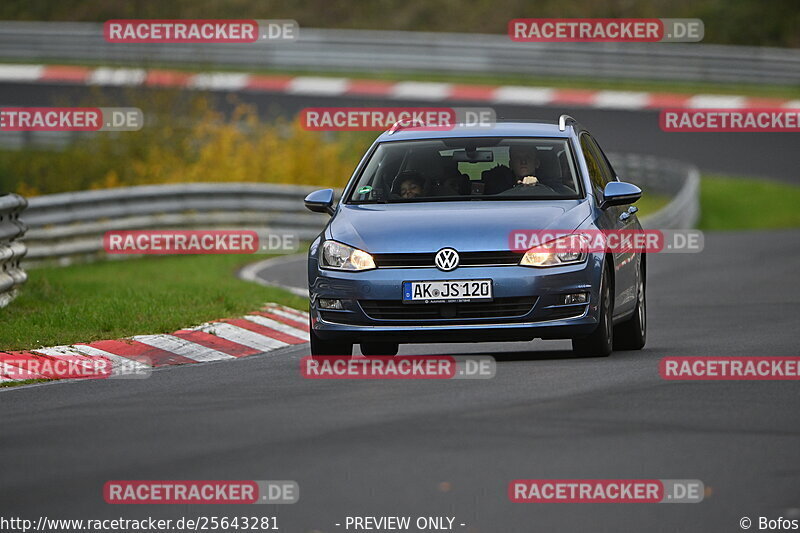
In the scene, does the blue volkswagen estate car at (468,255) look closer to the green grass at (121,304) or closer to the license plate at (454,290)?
the license plate at (454,290)

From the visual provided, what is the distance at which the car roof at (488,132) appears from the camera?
501 inches

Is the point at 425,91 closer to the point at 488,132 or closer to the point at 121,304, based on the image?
the point at 121,304

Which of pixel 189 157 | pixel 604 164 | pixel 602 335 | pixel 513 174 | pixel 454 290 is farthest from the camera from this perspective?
pixel 189 157

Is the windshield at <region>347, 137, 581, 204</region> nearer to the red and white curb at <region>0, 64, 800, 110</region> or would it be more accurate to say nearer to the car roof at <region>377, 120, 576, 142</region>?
the car roof at <region>377, 120, 576, 142</region>

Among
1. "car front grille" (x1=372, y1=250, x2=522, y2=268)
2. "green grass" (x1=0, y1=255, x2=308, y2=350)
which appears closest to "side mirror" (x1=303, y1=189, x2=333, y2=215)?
"car front grille" (x1=372, y1=250, x2=522, y2=268)

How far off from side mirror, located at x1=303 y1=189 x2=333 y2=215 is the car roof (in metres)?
0.70

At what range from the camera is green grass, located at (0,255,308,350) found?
13.8 metres

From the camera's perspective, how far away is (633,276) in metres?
12.8

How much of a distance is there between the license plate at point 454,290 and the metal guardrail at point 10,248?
510cm

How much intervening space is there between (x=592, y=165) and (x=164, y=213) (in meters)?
13.8

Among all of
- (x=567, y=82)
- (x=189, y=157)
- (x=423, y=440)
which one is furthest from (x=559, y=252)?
(x=567, y=82)

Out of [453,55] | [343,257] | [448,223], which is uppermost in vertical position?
[453,55]

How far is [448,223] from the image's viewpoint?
11367mm

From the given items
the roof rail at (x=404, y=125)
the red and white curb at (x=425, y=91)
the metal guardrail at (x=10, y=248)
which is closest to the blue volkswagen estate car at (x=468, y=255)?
the roof rail at (x=404, y=125)
